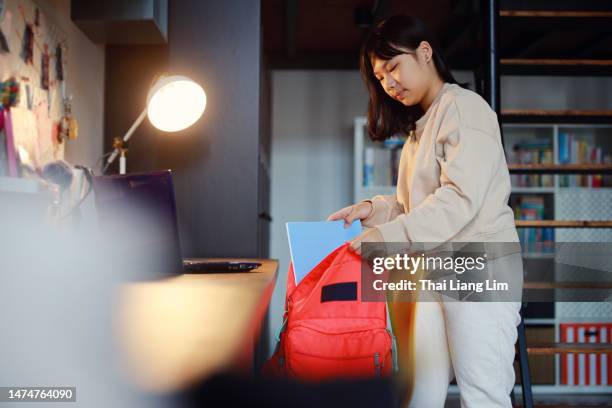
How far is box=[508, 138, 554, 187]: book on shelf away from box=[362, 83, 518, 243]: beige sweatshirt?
326cm

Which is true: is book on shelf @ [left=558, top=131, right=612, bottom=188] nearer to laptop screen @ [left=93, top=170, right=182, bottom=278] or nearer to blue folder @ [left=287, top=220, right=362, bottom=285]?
blue folder @ [left=287, top=220, right=362, bottom=285]

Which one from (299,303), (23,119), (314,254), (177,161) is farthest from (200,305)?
(177,161)

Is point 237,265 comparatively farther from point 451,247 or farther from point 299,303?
point 451,247

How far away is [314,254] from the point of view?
1.51 metres

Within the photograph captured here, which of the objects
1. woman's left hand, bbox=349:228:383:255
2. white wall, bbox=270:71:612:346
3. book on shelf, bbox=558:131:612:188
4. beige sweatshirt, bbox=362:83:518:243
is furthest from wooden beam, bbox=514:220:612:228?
white wall, bbox=270:71:612:346

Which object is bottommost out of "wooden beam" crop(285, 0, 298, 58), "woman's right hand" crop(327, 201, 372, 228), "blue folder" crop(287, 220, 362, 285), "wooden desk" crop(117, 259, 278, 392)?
"wooden desk" crop(117, 259, 278, 392)

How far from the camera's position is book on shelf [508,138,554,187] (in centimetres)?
450

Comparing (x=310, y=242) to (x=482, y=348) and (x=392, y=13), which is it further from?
(x=392, y=13)

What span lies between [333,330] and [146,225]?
0.52m

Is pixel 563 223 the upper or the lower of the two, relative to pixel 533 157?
lower

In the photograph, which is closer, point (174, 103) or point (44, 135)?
point (44, 135)

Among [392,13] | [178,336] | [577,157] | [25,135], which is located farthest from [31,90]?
[577,157]

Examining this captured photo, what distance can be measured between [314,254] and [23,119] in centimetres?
95

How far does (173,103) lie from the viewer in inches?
84.1
